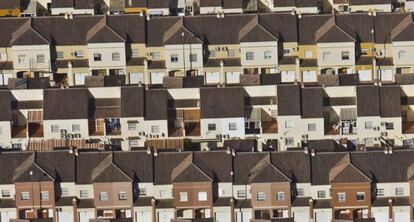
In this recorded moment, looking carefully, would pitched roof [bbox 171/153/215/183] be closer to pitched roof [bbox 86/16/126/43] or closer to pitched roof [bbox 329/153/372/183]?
pitched roof [bbox 329/153/372/183]

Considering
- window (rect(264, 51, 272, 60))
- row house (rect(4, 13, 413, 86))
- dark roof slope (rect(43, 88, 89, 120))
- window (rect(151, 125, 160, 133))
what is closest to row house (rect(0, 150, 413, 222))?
window (rect(151, 125, 160, 133))

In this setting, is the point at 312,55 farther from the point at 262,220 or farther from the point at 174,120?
the point at 262,220

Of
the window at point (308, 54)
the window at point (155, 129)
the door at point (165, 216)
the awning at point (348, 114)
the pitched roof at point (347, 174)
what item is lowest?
the door at point (165, 216)

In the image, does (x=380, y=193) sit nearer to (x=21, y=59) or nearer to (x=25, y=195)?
(x=25, y=195)

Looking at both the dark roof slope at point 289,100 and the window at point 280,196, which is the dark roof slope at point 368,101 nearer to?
the dark roof slope at point 289,100

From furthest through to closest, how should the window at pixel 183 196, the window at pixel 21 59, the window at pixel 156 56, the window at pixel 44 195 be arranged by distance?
the window at pixel 156 56 < the window at pixel 21 59 < the window at pixel 44 195 < the window at pixel 183 196

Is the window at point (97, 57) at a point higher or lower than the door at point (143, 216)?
higher

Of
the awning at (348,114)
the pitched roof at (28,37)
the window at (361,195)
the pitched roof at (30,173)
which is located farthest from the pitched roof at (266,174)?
the pitched roof at (28,37)
